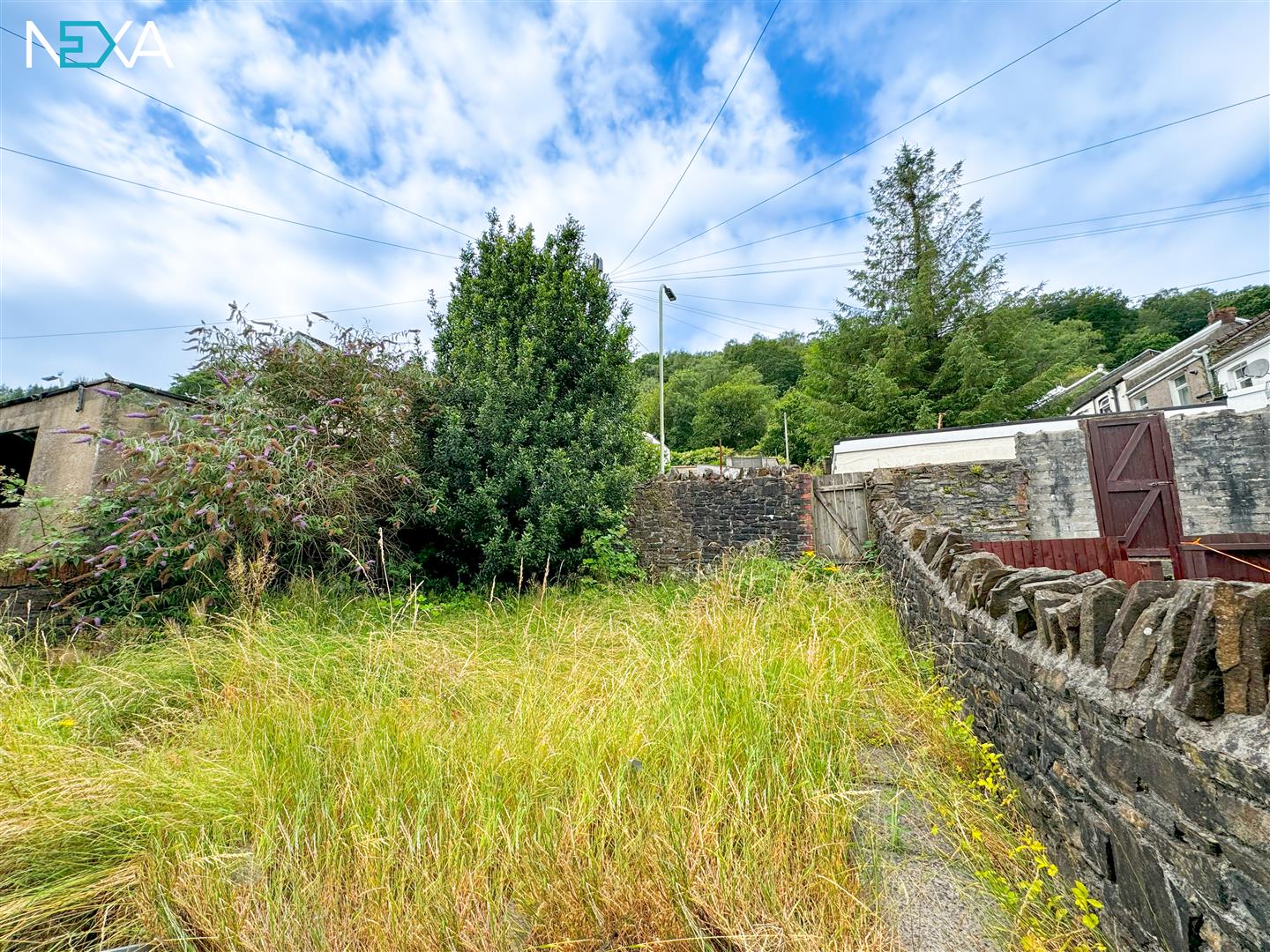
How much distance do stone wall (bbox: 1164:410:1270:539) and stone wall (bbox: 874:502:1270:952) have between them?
9.58 metres

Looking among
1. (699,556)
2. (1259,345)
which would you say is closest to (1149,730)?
(699,556)

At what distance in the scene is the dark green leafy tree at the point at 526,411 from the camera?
6555 mm

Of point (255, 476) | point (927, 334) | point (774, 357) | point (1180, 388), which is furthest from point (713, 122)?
point (774, 357)

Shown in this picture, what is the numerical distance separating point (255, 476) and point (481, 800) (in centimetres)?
468

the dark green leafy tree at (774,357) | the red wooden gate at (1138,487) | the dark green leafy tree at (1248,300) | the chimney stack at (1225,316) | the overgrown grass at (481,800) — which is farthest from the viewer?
the dark green leafy tree at (774,357)

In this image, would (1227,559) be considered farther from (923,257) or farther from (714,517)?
(923,257)

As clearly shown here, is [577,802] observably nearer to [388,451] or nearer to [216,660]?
[216,660]

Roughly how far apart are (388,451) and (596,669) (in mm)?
4535

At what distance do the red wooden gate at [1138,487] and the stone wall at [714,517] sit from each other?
4.81m

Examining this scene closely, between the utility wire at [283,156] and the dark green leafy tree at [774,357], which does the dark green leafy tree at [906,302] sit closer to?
the utility wire at [283,156]

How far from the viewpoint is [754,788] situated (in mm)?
2178

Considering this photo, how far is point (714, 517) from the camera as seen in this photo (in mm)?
8930

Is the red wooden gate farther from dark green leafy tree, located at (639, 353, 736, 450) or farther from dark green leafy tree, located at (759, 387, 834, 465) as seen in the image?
dark green leafy tree, located at (639, 353, 736, 450)

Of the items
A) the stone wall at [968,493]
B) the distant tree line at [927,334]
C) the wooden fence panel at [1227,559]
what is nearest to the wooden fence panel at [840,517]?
the stone wall at [968,493]
